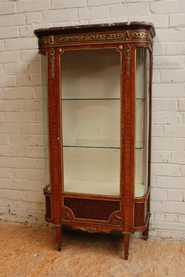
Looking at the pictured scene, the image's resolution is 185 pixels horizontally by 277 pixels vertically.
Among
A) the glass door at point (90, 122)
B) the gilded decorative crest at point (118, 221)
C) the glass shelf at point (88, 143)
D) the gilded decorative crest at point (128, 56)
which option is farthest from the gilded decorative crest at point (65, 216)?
the gilded decorative crest at point (128, 56)

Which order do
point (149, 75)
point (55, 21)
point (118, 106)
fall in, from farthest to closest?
point (55, 21)
point (149, 75)
point (118, 106)

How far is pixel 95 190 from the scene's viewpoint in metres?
1.80

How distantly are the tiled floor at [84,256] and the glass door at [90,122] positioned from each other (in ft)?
1.40

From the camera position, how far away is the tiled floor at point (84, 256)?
5.47ft

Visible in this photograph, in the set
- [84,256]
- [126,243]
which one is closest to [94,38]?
[126,243]

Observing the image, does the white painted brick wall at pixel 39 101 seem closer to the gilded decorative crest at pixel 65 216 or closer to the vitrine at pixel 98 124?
the vitrine at pixel 98 124

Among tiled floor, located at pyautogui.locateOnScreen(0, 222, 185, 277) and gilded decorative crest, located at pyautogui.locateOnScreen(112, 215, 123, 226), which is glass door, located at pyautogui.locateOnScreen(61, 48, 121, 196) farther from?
tiled floor, located at pyautogui.locateOnScreen(0, 222, 185, 277)

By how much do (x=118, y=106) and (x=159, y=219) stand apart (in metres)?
0.88

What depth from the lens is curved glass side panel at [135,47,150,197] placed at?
1.69 meters

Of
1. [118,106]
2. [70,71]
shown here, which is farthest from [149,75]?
[70,71]

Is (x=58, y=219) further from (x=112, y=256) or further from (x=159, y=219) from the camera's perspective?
(x=159, y=219)

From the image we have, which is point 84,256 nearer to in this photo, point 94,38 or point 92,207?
point 92,207

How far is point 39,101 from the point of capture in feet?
6.88

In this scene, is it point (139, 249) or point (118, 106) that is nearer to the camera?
point (118, 106)
